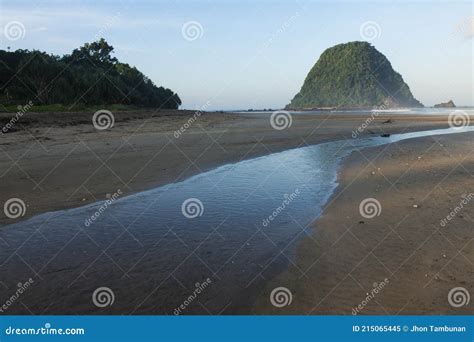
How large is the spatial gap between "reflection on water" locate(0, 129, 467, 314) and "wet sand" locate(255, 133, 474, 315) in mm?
505

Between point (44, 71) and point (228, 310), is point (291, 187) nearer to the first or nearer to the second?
point (228, 310)

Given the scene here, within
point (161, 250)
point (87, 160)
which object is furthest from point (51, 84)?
point (161, 250)

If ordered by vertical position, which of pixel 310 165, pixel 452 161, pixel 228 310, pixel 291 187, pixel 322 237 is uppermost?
pixel 452 161

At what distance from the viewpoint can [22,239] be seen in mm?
7320

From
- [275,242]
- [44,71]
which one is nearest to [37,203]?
[275,242]

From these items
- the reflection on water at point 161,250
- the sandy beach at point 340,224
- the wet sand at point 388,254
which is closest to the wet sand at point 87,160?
the sandy beach at point 340,224

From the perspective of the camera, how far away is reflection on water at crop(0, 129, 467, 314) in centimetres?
519

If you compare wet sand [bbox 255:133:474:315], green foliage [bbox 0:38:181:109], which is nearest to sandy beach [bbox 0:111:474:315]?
wet sand [bbox 255:133:474:315]

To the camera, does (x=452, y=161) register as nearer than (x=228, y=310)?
No

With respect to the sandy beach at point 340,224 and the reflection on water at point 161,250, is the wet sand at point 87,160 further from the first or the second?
A: the reflection on water at point 161,250

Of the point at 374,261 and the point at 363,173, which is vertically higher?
the point at 363,173

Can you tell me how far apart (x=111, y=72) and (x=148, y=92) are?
979cm

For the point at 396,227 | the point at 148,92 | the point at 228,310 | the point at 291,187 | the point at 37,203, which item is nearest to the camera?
the point at 228,310

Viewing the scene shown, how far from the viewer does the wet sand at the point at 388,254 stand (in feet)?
16.4
